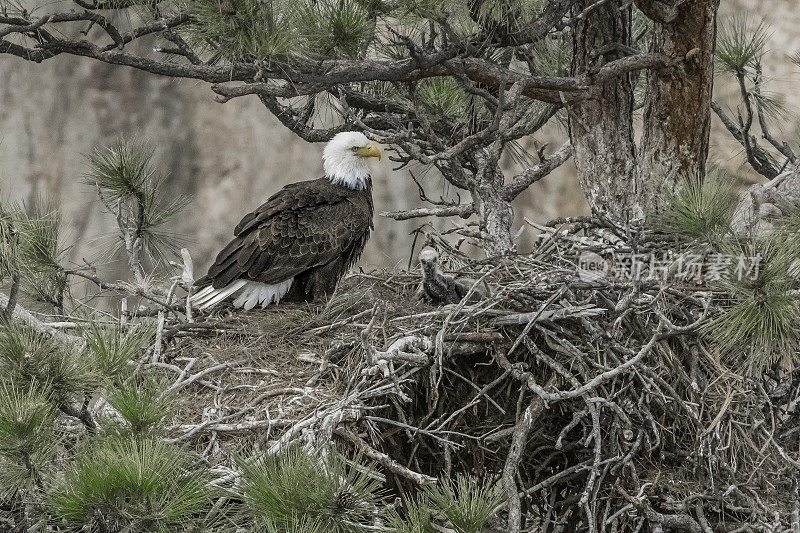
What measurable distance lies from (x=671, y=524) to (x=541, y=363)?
67 cm

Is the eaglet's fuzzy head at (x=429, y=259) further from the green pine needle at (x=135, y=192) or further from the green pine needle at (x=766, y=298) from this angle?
the green pine needle at (x=766, y=298)

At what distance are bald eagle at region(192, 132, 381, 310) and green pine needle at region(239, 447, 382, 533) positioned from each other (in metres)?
2.05

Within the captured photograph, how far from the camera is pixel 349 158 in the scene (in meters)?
5.04

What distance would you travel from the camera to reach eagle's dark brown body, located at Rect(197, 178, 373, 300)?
4.55m

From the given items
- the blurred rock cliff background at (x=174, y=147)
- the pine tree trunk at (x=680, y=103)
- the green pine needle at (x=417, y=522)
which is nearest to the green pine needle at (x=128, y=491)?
the green pine needle at (x=417, y=522)

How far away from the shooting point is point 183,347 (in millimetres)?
4059

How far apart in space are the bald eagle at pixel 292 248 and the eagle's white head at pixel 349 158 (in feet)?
0.14

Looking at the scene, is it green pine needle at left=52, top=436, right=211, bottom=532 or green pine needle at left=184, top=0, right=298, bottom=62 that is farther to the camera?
green pine needle at left=184, top=0, right=298, bottom=62

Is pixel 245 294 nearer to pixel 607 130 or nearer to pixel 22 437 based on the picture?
pixel 607 130

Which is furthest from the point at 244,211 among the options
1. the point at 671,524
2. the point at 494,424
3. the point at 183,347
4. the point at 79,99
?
the point at 671,524

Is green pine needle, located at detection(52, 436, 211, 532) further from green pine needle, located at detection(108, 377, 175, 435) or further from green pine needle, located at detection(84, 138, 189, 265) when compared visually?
green pine needle, located at detection(84, 138, 189, 265)

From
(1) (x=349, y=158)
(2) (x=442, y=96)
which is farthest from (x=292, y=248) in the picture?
(2) (x=442, y=96)

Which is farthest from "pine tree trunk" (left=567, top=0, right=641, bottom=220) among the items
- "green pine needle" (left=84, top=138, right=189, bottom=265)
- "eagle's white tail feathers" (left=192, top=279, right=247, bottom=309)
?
"green pine needle" (left=84, top=138, right=189, bottom=265)

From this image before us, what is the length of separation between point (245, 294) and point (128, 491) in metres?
2.36
